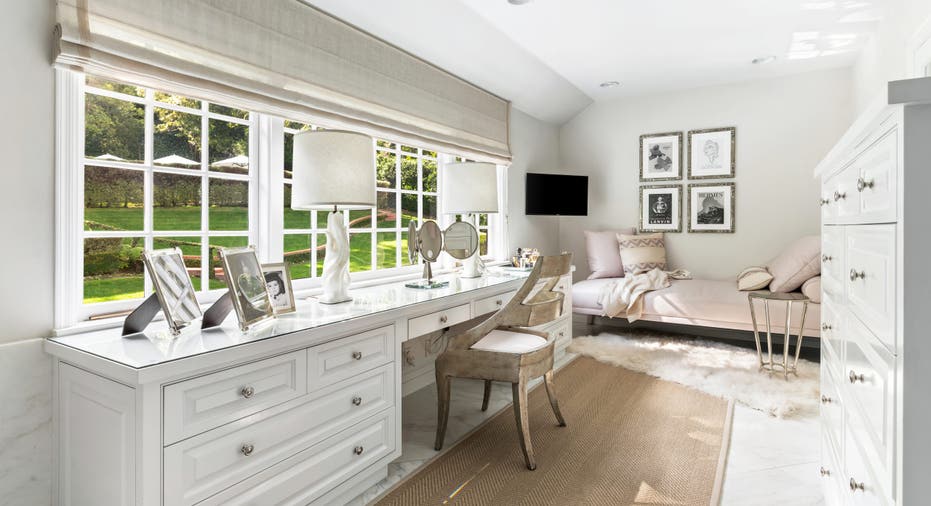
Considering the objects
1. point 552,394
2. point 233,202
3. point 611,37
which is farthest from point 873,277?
point 611,37

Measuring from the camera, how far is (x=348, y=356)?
1879 mm

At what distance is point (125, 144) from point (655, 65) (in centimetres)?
416

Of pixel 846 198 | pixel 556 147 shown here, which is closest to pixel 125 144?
pixel 846 198

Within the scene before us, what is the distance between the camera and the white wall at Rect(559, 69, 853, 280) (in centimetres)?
461

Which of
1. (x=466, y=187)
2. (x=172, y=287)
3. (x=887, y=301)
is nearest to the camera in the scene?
(x=887, y=301)

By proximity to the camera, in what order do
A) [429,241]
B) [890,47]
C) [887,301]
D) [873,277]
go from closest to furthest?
[887,301] < [873,277] < [429,241] < [890,47]

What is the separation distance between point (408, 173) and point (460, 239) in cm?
79

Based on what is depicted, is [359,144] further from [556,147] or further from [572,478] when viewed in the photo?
[556,147]

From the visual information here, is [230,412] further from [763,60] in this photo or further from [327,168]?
[763,60]

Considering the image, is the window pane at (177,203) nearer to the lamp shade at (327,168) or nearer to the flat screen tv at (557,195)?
the lamp shade at (327,168)

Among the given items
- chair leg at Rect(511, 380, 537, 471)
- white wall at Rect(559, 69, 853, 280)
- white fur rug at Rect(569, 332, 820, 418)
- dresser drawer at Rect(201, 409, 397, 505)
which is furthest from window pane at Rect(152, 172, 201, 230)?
white wall at Rect(559, 69, 853, 280)

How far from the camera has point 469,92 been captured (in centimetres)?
383

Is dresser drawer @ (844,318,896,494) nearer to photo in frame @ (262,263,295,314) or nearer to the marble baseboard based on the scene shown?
photo in frame @ (262,263,295,314)

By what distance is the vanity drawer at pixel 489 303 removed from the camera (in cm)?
279
